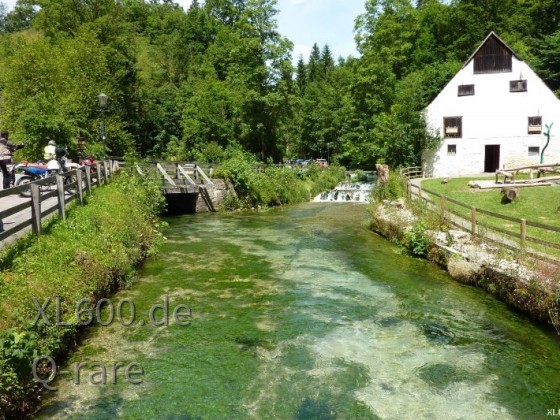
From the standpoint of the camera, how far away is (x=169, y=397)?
6801mm

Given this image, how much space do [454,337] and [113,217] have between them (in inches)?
406

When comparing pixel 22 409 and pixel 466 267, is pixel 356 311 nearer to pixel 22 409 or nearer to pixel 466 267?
pixel 466 267

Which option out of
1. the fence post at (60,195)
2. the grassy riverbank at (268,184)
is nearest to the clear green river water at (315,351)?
the fence post at (60,195)

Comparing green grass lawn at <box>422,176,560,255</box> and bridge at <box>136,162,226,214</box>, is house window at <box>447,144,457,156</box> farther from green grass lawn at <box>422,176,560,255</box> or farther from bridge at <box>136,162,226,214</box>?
bridge at <box>136,162,226,214</box>

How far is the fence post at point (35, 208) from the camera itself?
9.01 meters

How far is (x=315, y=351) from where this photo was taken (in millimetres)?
8383

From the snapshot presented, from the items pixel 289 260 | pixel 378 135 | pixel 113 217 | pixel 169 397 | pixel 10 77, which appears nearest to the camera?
pixel 169 397

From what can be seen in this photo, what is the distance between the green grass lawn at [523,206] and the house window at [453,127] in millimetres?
13466

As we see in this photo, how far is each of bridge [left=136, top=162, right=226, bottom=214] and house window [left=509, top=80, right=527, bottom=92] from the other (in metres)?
24.3

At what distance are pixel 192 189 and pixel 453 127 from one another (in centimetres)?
2275

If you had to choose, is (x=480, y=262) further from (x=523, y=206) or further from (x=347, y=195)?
(x=347, y=195)

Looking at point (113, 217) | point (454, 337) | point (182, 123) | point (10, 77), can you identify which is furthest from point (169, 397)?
point (182, 123)

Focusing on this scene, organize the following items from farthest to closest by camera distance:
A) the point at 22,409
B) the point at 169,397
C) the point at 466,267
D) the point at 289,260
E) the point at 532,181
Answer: the point at 532,181, the point at 289,260, the point at 466,267, the point at 169,397, the point at 22,409

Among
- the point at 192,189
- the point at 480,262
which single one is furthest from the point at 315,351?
the point at 192,189
